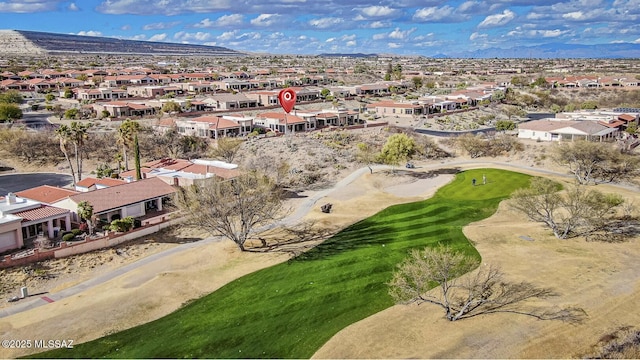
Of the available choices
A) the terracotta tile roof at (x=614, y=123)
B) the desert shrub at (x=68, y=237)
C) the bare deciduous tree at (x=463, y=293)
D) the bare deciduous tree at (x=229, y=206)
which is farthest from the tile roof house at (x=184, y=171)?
the terracotta tile roof at (x=614, y=123)

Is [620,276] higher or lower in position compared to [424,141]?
lower

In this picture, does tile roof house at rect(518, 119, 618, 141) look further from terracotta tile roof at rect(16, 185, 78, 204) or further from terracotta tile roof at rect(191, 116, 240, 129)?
terracotta tile roof at rect(16, 185, 78, 204)

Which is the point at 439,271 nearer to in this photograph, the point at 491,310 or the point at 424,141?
the point at 491,310

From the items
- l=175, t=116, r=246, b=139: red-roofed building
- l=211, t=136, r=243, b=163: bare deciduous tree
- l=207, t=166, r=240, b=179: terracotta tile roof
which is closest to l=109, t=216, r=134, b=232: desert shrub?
l=207, t=166, r=240, b=179: terracotta tile roof

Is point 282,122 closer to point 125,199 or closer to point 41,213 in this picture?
point 125,199

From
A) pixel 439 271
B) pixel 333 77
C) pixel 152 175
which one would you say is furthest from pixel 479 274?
pixel 333 77
